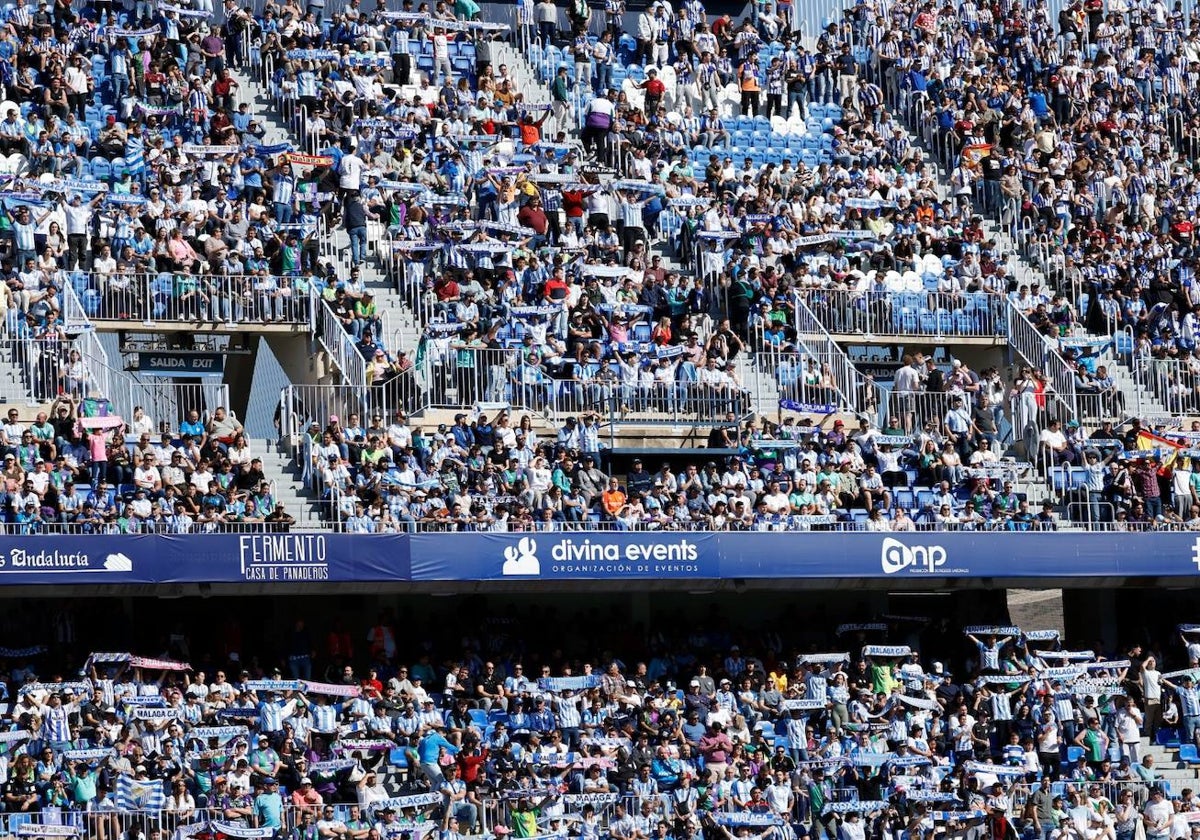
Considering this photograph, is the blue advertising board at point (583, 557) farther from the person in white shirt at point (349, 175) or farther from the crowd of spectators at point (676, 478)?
the person in white shirt at point (349, 175)

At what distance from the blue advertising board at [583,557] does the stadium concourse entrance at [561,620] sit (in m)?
1.64

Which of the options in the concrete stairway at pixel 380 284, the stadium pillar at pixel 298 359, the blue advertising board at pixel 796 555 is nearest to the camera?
the blue advertising board at pixel 796 555

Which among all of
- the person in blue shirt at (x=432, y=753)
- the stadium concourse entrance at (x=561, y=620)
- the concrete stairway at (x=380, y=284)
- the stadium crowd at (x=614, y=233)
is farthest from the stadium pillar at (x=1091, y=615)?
the person in blue shirt at (x=432, y=753)

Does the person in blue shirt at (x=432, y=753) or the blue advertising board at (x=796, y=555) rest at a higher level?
the blue advertising board at (x=796, y=555)

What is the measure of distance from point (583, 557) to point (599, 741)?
2.36 metres

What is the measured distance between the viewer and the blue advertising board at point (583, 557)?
95.3ft

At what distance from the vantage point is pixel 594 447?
1305 inches

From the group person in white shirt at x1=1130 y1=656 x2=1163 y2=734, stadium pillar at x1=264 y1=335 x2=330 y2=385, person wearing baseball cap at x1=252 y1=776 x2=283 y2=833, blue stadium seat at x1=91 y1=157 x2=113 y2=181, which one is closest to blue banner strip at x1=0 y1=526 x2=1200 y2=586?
→ person in white shirt at x1=1130 y1=656 x2=1163 y2=734

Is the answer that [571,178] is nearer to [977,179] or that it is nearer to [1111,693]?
[977,179]

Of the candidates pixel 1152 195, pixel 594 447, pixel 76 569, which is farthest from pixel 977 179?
pixel 76 569

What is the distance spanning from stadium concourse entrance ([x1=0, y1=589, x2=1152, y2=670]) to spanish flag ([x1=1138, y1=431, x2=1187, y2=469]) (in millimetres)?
2089

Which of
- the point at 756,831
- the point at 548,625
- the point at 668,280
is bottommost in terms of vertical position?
the point at 756,831

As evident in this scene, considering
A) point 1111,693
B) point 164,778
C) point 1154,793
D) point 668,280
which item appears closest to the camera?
point 164,778

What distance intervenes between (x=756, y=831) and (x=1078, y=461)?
27.9 ft
